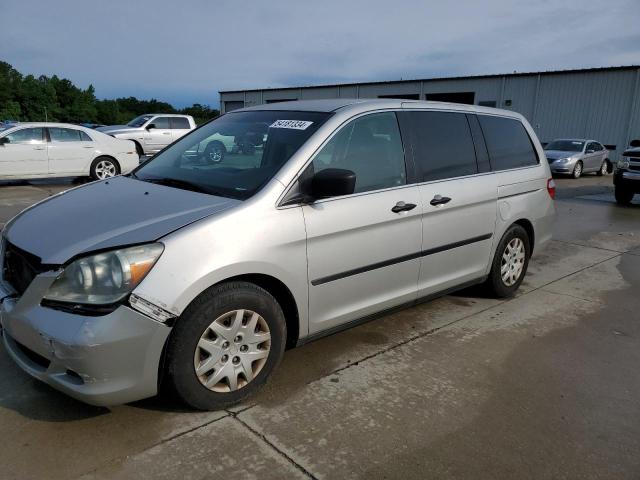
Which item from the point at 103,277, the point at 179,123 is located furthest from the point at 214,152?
the point at 179,123

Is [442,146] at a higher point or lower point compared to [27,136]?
higher

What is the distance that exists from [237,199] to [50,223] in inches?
42.0

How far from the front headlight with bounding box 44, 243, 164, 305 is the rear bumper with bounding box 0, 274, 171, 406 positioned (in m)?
0.07

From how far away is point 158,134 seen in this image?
64.3 ft

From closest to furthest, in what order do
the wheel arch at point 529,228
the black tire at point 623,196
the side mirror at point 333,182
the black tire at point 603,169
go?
the side mirror at point 333,182 < the wheel arch at point 529,228 < the black tire at point 623,196 < the black tire at point 603,169

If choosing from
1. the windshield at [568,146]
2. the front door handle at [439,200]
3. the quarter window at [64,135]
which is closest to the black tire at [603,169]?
the windshield at [568,146]

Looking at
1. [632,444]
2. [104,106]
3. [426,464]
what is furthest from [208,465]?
[104,106]

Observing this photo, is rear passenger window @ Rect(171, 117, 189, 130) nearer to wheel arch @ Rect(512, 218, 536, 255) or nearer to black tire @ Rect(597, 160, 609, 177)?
black tire @ Rect(597, 160, 609, 177)

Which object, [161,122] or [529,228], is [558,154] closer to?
[161,122]

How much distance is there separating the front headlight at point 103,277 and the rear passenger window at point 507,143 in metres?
3.20

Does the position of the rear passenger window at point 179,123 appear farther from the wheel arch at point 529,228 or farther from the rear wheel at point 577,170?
the wheel arch at point 529,228

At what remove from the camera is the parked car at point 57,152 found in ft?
39.1

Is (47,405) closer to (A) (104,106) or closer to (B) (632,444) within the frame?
(B) (632,444)

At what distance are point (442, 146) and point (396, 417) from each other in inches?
83.8
